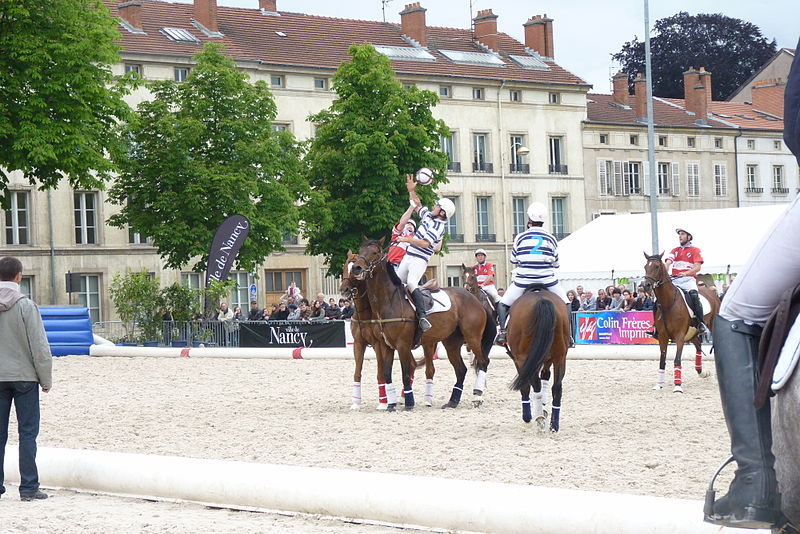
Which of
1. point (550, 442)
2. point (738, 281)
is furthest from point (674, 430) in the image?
point (738, 281)

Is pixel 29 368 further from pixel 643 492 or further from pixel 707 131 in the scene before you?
pixel 707 131

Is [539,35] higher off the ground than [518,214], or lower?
higher

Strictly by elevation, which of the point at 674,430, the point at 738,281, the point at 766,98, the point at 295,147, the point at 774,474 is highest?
the point at 766,98

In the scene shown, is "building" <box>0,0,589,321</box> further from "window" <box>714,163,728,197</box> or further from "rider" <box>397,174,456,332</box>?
"rider" <box>397,174,456,332</box>

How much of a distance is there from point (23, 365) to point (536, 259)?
576 centimetres

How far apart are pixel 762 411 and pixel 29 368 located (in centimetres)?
763

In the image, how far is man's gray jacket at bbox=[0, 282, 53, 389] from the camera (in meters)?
10.7

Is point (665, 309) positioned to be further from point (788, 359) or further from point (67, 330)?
point (67, 330)

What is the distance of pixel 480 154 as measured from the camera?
72688mm

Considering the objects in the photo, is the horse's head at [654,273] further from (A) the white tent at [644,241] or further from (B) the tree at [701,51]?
(B) the tree at [701,51]

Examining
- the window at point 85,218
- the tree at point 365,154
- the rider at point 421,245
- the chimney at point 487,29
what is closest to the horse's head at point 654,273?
the rider at point 421,245

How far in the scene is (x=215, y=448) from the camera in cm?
1360

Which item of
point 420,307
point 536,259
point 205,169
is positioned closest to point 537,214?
point 536,259

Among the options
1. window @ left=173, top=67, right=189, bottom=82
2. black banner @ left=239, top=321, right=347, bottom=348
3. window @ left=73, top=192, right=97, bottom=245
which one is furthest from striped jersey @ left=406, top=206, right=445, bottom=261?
window @ left=173, top=67, right=189, bottom=82
